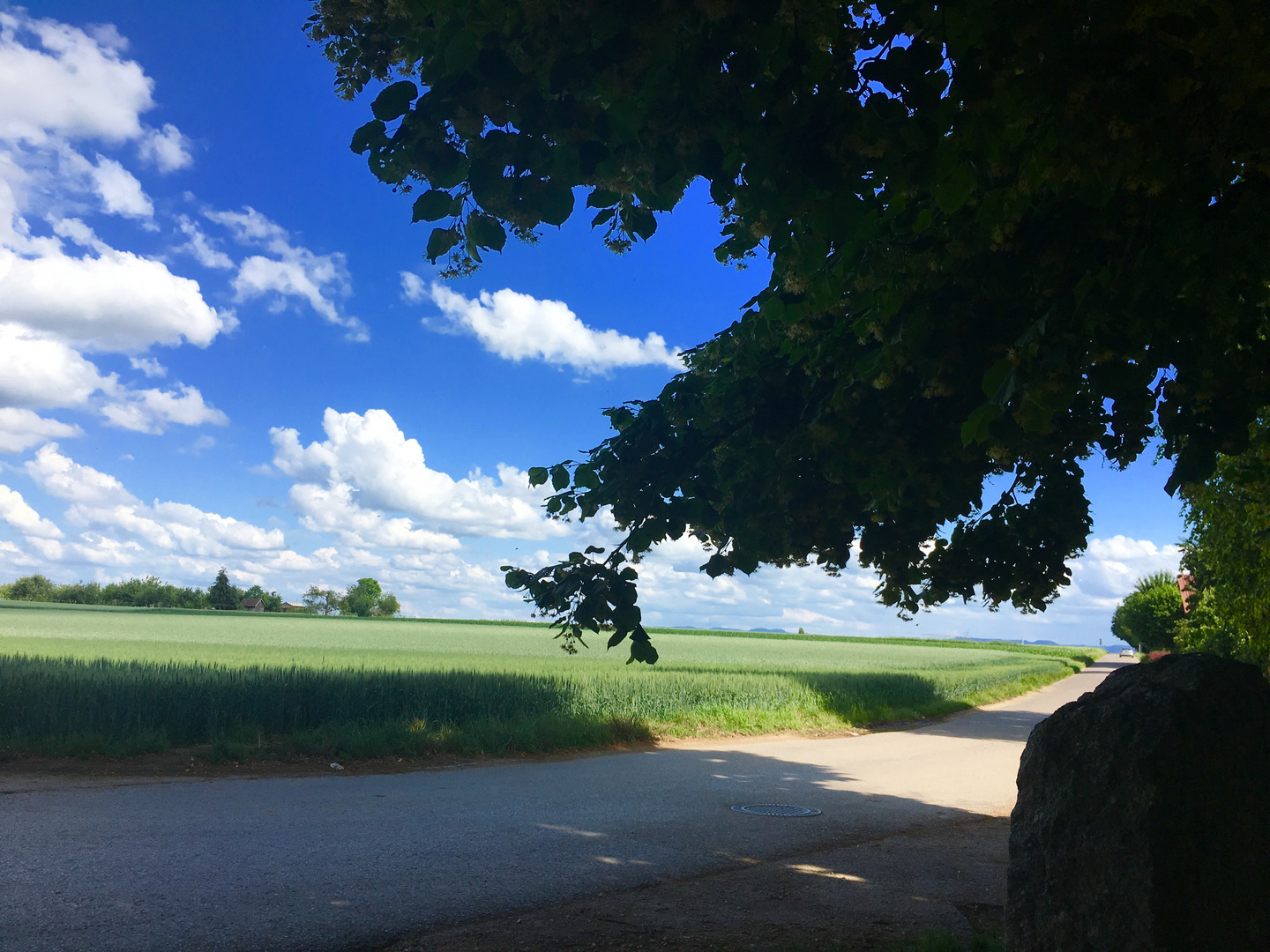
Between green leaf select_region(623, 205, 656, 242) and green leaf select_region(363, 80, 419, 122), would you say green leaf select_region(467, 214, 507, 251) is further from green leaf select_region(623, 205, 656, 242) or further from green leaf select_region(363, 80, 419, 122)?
green leaf select_region(623, 205, 656, 242)

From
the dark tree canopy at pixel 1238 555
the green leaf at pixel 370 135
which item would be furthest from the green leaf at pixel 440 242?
the dark tree canopy at pixel 1238 555

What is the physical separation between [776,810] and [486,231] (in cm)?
782

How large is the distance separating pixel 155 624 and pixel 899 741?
43.8 m

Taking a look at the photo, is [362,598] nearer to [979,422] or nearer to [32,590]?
[32,590]

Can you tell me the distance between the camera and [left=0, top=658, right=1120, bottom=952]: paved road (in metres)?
4.93

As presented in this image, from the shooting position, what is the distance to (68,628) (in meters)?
37.0

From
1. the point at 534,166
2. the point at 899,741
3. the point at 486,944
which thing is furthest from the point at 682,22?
the point at 899,741

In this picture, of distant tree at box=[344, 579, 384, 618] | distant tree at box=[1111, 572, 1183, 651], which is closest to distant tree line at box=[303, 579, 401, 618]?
distant tree at box=[344, 579, 384, 618]

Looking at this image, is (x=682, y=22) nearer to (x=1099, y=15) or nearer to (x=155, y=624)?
(x=1099, y=15)

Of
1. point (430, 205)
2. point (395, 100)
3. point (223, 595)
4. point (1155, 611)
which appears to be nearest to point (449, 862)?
point (430, 205)

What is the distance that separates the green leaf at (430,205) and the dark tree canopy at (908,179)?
0.19 ft

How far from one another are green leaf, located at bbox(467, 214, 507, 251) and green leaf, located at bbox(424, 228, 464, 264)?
0.13 metres

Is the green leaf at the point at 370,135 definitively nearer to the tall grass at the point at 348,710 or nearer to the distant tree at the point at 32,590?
the tall grass at the point at 348,710

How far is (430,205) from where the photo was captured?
3.15 meters
